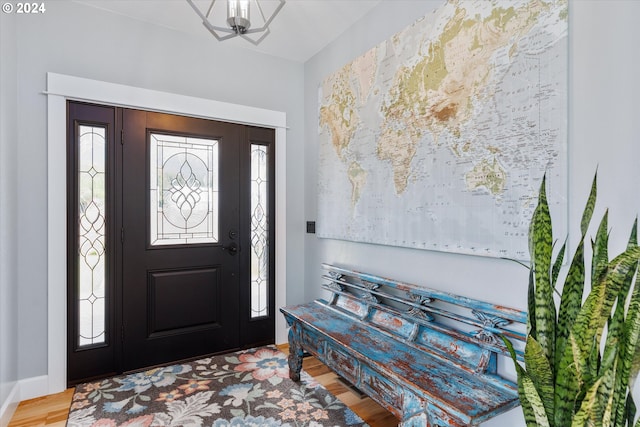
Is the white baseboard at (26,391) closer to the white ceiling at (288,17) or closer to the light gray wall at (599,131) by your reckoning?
the white ceiling at (288,17)

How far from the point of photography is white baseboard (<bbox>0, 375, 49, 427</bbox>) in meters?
2.01

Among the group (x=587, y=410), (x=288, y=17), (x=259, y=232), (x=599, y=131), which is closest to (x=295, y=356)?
(x=259, y=232)

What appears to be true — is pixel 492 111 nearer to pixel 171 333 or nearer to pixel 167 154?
pixel 167 154

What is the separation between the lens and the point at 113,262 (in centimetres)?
248

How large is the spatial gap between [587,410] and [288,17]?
275 cm

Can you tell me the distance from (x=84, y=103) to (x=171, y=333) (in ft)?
6.04

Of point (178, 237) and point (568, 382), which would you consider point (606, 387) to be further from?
point (178, 237)

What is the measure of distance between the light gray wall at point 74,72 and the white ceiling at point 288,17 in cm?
7

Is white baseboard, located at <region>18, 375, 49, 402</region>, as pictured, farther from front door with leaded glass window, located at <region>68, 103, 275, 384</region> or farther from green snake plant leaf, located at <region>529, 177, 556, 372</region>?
green snake plant leaf, located at <region>529, 177, 556, 372</region>

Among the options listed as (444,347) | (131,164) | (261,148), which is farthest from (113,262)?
(444,347)

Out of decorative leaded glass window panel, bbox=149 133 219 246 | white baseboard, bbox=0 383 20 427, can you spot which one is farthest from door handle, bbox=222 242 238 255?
white baseboard, bbox=0 383 20 427

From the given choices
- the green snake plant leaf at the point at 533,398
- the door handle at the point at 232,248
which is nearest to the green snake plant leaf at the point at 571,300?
the green snake plant leaf at the point at 533,398

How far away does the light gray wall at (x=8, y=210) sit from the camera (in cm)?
191

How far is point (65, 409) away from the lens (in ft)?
6.82
